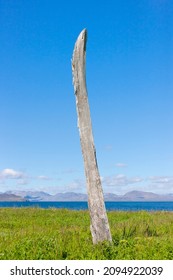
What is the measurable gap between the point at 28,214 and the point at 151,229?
11.4m

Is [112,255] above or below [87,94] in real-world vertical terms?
below

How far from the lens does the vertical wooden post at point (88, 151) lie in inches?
473

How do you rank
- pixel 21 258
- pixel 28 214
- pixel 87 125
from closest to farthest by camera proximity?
1. pixel 21 258
2. pixel 87 125
3. pixel 28 214

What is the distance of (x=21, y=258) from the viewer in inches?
400

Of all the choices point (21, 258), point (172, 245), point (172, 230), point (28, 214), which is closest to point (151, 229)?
point (172, 230)

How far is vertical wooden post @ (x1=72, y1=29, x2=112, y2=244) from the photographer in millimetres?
12008

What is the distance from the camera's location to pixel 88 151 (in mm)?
12211
